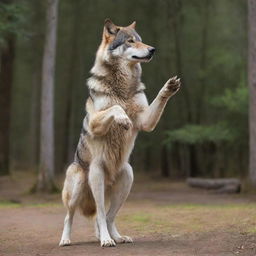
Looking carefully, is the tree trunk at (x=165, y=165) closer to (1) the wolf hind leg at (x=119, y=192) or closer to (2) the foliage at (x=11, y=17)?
(2) the foliage at (x=11, y=17)

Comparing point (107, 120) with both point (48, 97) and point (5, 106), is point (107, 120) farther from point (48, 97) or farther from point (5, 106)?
point (5, 106)

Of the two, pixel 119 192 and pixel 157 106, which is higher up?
pixel 157 106

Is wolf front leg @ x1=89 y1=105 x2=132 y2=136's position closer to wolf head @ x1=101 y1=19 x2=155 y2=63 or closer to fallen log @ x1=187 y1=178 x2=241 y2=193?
wolf head @ x1=101 y1=19 x2=155 y2=63

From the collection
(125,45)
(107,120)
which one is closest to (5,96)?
(125,45)

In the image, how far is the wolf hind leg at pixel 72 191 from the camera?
7.90 metres

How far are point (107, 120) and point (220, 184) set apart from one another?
14247mm

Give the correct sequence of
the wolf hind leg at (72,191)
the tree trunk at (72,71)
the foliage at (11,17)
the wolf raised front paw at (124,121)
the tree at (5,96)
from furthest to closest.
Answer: the tree trunk at (72,71) → the tree at (5,96) → the foliage at (11,17) → the wolf hind leg at (72,191) → the wolf raised front paw at (124,121)

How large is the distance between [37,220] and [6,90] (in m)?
14.3

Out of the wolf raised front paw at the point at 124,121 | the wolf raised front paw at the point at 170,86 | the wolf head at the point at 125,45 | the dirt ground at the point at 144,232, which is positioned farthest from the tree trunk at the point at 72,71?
the wolf raised front paw at the point at 124,121

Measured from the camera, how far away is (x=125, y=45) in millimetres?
7641

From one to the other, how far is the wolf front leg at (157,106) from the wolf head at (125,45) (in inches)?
20.7

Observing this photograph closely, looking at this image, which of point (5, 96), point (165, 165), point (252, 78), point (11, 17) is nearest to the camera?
point (252, 78)

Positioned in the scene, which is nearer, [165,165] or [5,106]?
[5,106]

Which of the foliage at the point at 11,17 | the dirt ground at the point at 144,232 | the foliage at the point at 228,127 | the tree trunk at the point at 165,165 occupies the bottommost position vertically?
the tree trunk at the point at 165,165
